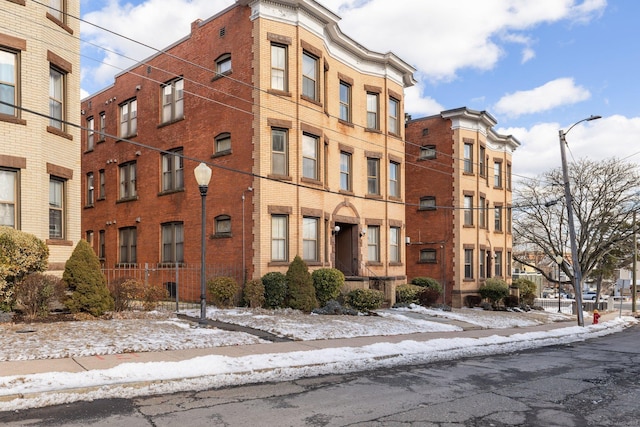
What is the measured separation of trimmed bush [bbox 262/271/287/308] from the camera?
61.0ft

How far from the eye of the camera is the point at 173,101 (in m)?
23.9

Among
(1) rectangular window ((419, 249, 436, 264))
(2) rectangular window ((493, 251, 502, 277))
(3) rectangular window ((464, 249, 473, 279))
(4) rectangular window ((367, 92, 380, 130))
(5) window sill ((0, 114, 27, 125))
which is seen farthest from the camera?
(2) rectangular window ((493, 251, 502, 277))

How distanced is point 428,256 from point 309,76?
15908mm

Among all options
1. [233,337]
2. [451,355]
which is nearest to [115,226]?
[233,337]

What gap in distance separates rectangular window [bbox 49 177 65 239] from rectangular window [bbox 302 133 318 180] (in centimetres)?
892

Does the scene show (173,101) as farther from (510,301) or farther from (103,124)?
(510,301)

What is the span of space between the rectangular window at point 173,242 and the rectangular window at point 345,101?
8.88m

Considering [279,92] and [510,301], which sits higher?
[279,92]

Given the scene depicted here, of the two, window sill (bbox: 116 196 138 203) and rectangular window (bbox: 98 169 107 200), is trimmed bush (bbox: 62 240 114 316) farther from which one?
rectangular window (bbox: 98 169 107 200)

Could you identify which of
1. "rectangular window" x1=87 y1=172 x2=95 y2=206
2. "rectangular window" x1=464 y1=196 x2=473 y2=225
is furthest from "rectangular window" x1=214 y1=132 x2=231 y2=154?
"rectangular window" x1=464 y1=196 x2=473 y2=225

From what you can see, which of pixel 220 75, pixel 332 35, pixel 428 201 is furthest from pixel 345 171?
pixel 428 201

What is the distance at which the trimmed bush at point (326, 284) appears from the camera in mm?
19953

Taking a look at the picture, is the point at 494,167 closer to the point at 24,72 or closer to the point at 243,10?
the point at 243,10

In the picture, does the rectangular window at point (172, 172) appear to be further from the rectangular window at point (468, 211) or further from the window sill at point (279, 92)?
the rectangular window at point (468, 211)
